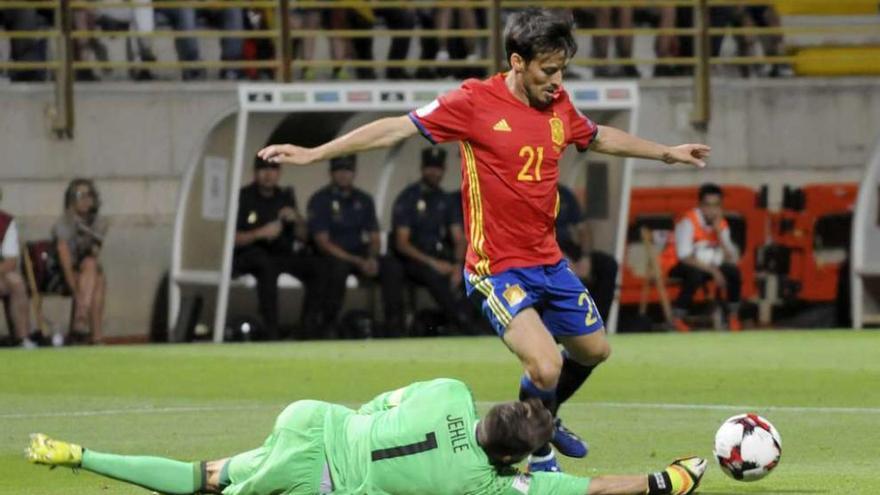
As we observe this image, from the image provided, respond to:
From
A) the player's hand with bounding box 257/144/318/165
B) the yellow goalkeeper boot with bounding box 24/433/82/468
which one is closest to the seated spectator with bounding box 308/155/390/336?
the player's hand with bounding box 257/144/318/165

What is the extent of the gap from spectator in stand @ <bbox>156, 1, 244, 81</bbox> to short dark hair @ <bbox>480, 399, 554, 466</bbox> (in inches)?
630

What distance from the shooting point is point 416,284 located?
21.8 metres

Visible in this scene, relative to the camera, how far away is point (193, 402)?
14172mm

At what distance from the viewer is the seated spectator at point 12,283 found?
2080 centimetres

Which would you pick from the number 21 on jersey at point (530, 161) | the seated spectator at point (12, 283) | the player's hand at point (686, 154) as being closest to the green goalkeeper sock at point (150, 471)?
the number 21 on jersey at point (530, 161)

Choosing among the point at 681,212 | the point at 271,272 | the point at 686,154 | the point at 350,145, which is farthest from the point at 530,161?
the point at 681,212

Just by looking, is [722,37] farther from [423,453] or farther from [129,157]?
[423,453]

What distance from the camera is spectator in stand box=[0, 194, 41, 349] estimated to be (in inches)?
819

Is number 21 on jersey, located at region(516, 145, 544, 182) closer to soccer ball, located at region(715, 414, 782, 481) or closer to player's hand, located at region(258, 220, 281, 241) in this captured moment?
soccer ball, located at region(715, 414, 782, 481)

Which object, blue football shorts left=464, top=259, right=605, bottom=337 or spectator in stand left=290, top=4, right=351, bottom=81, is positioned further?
spectator in stand left=290, top=4, right=351, bottom=81

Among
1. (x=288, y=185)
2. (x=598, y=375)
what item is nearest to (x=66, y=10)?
(x=288, y=185)

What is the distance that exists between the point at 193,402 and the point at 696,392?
349 cm

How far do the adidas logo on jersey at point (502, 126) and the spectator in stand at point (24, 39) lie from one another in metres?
13.9

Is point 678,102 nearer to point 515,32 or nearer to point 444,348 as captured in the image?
point 444,348
